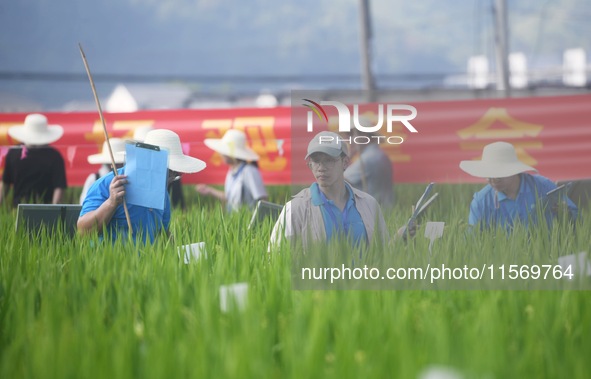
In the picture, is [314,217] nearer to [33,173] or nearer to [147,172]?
[147,172]

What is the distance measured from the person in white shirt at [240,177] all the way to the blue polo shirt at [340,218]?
274cm

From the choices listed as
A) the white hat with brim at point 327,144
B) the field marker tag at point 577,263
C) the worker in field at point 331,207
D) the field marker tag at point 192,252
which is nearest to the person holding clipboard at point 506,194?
the field marker tag at point 577,263

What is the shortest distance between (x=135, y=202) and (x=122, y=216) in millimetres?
325

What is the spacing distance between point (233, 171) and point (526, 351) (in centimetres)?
445

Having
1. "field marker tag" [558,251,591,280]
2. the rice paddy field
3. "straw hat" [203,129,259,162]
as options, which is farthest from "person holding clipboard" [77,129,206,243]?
"straw hat" [203,129,259,162]

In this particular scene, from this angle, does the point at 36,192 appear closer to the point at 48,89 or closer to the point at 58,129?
the point at 58,129

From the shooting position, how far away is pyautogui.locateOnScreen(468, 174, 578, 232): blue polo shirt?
3.94 metres

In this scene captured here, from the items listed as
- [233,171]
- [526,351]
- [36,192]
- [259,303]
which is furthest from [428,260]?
[36,192]

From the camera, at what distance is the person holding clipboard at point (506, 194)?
3.92 m

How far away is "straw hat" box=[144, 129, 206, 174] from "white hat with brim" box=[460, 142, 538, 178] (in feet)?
4.60

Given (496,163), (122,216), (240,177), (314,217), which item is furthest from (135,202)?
(240,177)

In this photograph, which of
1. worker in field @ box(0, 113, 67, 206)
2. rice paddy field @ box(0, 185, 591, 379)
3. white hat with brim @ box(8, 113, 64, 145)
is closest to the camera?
rice paddy field @ box(0, 185, 591, 379)

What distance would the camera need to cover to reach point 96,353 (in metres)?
2.65

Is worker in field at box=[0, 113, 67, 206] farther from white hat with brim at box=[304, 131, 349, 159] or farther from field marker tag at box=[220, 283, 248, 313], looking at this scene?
field marker tag at box=[220, 283, 248, 313]
